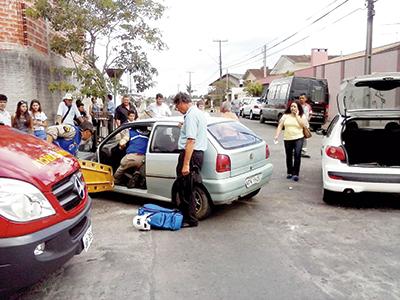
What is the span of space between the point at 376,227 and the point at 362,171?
852 millimetres

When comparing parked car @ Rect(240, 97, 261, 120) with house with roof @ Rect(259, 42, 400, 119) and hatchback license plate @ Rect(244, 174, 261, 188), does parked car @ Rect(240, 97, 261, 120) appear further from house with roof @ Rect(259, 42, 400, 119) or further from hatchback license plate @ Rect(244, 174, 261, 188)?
hatchback license plate @ Rect(244, 174, 261, 188)

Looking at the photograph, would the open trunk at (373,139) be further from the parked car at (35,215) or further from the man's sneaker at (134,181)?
the parked car at (35,215)

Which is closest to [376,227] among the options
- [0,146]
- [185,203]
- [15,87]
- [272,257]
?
[272,257]

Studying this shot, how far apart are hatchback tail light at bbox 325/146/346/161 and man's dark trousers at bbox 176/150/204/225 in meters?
2.07

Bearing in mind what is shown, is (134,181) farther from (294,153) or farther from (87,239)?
(294,153)

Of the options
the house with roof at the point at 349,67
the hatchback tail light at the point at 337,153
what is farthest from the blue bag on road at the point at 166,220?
the house with roof at the point at 349,67

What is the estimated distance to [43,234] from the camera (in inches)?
109

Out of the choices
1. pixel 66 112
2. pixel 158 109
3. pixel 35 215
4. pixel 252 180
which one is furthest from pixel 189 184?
pixel 158 109

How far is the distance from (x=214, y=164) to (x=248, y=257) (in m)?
1.39

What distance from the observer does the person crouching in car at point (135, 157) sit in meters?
6.18

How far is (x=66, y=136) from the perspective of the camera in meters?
7.03

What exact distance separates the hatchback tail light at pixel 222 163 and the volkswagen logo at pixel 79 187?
6.37 ft

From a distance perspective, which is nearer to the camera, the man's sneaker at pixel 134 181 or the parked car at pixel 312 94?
the man's sneaker at pixel 134 181

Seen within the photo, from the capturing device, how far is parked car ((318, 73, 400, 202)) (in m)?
5.52
